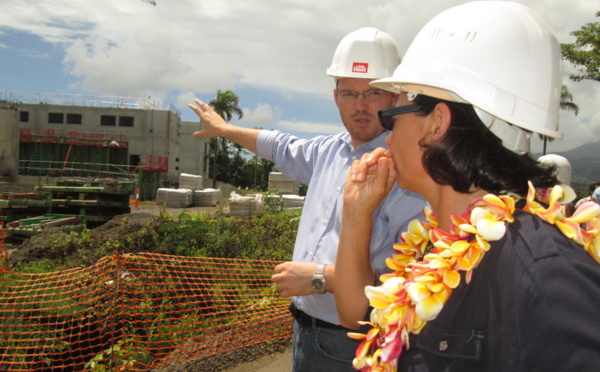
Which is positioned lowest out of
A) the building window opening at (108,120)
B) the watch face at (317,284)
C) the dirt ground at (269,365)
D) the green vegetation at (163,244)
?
the dirt ground at (269,365)

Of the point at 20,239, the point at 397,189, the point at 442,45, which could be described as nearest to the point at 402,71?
the point at 442,45

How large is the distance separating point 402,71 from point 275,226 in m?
9.69

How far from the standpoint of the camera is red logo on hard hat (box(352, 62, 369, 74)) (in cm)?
255

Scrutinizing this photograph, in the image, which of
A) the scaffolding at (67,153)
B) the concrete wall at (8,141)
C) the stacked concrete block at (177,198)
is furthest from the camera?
the scaffolding at (67,153)

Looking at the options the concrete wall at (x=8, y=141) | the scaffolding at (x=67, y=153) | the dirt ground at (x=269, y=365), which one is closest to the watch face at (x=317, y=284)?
the dirt ground at (x=269, y=365)

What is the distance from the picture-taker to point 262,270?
24.0 feet

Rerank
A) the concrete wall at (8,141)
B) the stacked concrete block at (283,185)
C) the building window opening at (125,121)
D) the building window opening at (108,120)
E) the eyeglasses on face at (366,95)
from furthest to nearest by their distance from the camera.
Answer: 1. the building window opening at (108,120)
2. the building window opening at (125,121)
3. the concrete wall at (8,141)
4. the stacked concrete block at (283,185)
5. the eyeglasses on face at (366,95)

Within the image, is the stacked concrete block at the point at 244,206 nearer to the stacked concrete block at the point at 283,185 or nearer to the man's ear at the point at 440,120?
the stacked concrete block at the point at 283,185

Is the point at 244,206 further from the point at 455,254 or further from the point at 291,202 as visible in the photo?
the point at 455,254

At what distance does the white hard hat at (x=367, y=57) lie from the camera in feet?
8.40

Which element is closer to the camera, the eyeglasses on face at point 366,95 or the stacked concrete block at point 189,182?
the eyeglasses on face at point 366,95

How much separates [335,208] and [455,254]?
1.31 meters

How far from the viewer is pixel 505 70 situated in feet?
3.88

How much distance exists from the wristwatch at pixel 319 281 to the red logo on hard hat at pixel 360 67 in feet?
3.61
